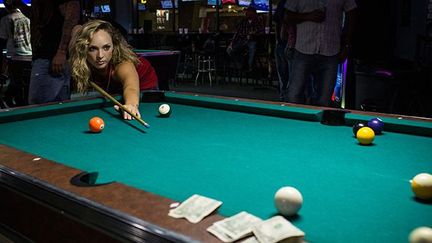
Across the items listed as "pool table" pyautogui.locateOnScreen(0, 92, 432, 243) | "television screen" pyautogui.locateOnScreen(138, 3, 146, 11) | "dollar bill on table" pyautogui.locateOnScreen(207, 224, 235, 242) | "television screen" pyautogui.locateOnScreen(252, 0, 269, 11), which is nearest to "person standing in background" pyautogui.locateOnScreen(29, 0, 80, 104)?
"pool table" pyautogui.locateOnScreen(0, 92, 432, 243)

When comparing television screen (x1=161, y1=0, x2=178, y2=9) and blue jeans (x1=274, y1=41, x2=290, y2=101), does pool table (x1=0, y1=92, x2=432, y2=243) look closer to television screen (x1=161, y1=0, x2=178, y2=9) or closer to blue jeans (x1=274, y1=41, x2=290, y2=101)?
blue jeans (x1=274, y1=41, x2=290, y2=101)

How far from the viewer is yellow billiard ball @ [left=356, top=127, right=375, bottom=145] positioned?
5.76 ft

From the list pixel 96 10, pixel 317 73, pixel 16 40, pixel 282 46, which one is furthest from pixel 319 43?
pixel 96 10

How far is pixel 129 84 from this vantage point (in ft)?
9.03

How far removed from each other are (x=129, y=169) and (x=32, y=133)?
2.47 ft

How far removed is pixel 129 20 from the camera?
1379 cm

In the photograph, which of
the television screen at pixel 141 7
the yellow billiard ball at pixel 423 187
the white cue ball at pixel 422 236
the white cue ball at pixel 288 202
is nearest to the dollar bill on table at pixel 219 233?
the white cue ball at pixel 288 202

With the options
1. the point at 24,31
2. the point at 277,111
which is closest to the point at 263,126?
the point at 277,111

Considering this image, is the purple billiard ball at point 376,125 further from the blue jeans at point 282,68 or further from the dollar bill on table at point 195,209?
the blue jeans at point 282,68

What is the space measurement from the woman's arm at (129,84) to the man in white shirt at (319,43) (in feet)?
4.94

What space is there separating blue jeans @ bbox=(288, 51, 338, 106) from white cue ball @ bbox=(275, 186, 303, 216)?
2.84 metres

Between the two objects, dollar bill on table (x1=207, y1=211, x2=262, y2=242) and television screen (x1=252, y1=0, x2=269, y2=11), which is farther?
television screen (x1=252, y1=0, x2=269, y2=11)

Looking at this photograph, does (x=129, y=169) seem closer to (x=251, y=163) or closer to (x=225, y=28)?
(x=251, y=163)

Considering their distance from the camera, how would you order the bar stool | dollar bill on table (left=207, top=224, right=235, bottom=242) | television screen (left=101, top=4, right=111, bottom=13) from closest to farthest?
dollar bill on table (left=207, top=224, right=235, bottom=242) → the bar stool → television screen (left=101, top=4, right=111, bottom=13)
